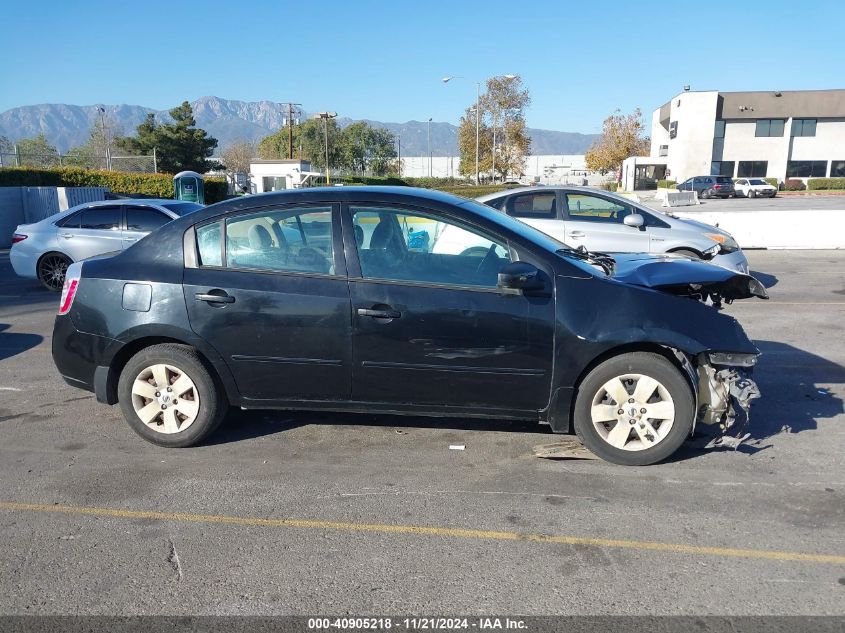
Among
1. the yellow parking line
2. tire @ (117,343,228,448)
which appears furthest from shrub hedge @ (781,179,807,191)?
tire @ (117,343,228,448)

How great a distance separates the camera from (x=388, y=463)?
4539 millimetres

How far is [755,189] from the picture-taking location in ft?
165

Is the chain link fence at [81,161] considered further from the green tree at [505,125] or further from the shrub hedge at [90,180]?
the green tree at [505,125]

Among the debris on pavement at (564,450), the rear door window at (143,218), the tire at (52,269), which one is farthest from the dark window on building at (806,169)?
the debris on pavement at (564,450)

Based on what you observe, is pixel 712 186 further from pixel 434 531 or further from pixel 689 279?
pixel 434 531

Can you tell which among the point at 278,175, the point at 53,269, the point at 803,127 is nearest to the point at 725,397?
the point at 53,269

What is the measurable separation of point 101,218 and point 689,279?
10202 millimetres

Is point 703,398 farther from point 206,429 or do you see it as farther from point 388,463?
point 206,429

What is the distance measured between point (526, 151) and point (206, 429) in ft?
180

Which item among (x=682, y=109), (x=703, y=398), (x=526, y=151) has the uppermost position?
(x=682, y=109)

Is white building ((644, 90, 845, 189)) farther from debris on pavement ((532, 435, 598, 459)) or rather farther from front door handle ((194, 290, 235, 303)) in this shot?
front door handle ((194, 290, 235, 303))

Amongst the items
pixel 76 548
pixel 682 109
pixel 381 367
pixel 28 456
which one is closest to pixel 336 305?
pixel 381 367

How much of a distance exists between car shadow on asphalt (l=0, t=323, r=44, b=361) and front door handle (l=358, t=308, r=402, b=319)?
4964mm

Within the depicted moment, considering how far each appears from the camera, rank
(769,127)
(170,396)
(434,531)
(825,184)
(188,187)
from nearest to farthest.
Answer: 1. (434,531)
2. (170,396)
3. (188,187)
4. (825,184)
5. (769,127)
